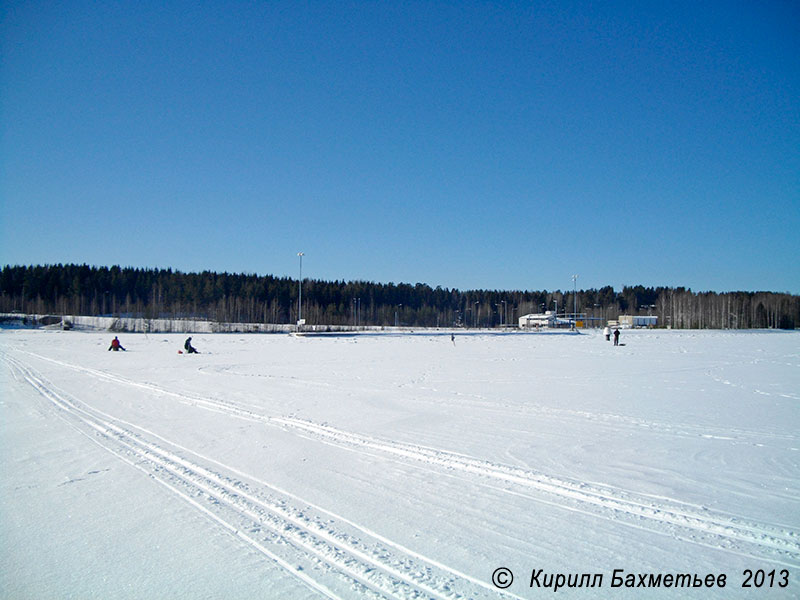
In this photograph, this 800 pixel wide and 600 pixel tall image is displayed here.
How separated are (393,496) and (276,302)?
11388cm

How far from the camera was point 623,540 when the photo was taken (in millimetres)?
4336

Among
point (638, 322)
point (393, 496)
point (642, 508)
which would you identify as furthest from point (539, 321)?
point (393, 496)

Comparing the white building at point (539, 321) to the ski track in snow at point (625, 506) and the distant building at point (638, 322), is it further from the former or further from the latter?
the ski track in snow at point (625, 506)

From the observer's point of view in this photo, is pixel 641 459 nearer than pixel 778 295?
Yes

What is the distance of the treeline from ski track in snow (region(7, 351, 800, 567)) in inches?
3673

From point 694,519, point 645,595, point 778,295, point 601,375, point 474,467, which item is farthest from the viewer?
point 778,295

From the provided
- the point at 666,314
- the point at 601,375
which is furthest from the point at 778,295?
the point at 601,375

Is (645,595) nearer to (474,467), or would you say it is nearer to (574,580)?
(574,580)

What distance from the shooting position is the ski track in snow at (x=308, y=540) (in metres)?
3.64

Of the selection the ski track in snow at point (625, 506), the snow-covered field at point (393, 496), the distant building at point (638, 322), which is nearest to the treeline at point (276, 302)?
the distant building at point (638, 322)

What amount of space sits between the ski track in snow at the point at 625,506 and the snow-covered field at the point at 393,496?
27 mm

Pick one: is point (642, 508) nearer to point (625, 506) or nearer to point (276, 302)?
point (625, 506)

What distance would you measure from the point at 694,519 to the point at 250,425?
7.26 meters

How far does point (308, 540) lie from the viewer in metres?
4.38
